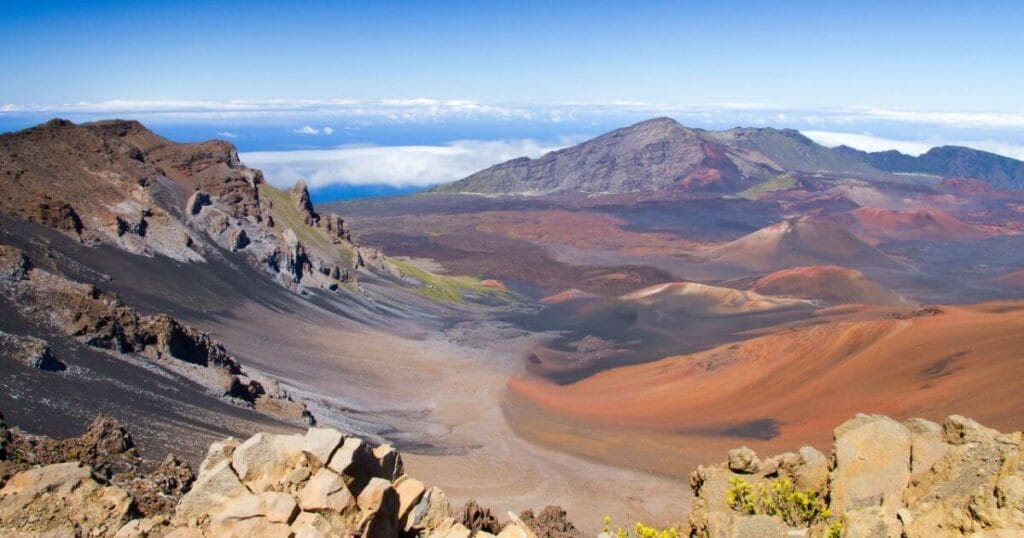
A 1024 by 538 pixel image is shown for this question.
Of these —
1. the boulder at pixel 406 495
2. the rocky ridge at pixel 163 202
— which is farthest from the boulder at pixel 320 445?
the rocky ridge at pixel 163 202

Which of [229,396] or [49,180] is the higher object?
[49,180]

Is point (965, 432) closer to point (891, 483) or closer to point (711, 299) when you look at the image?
point (891, 483)

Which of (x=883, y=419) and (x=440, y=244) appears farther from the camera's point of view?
(x=440, y=244)

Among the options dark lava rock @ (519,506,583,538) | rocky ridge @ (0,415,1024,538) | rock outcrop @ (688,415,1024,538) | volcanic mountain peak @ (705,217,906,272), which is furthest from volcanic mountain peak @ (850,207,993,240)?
rocky ridge @ (0,415,1024,538)

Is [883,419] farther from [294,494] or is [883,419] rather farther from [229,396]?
[229,396]

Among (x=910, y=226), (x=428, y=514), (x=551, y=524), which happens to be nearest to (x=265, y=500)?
(x=428, y=514)

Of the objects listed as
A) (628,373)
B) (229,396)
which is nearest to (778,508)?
(229,396)

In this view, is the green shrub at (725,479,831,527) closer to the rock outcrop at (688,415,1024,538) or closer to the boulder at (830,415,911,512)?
the rock outcrop at (688,415,1024,538)

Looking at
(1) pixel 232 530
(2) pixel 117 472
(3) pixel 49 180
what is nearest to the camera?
(1) pixel 232 530
